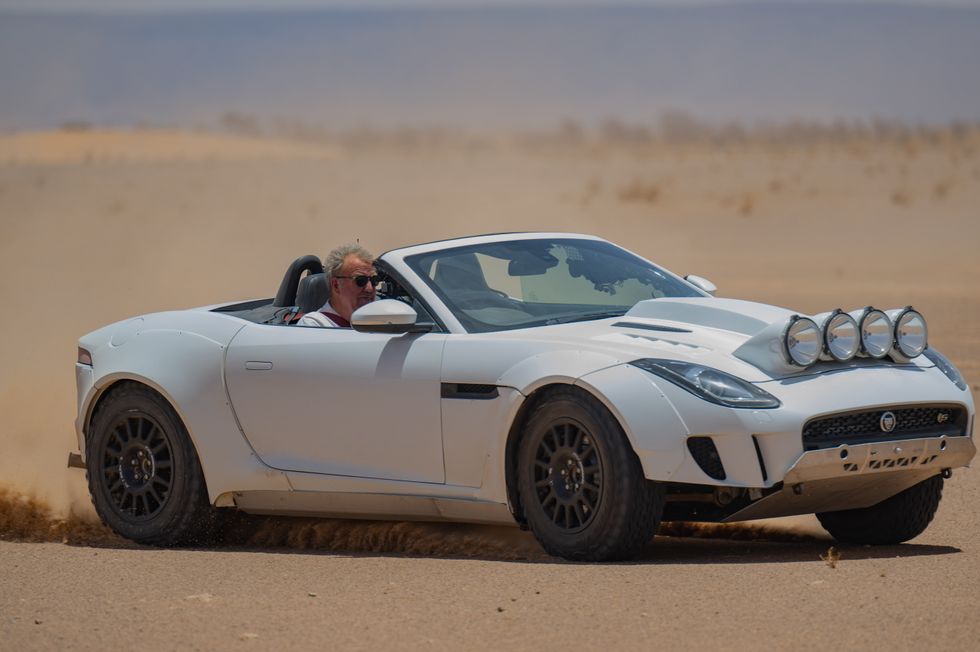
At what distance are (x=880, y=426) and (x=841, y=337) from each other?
1.44 feet

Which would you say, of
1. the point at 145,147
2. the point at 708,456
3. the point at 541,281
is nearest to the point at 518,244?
the point at 541,281

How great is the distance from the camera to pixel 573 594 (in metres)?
6.96

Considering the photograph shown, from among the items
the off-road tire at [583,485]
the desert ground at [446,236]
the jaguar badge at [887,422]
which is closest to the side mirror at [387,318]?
the off-road tire at [583,485]

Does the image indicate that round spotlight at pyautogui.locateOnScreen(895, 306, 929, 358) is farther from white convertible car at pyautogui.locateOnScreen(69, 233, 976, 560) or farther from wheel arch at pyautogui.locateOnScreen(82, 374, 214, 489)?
wheel arch at pyautogui.locateOnScreen(82, 374, 214, 489)

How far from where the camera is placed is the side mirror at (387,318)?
820 centimetres

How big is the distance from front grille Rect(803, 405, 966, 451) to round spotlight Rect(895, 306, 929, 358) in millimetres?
302

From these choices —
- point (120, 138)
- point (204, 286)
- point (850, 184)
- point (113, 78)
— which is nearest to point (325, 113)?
point (113, 78)

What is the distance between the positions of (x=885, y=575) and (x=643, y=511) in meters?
1.00

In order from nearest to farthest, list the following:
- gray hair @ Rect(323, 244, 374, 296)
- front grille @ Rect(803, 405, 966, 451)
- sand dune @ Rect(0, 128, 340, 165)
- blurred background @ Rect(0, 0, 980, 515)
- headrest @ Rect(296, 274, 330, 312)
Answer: front grille @ Rect(803, 405, 966, 451), gray hair @ Rect(323, 244, 374, 296), headrest @ Rect(296, 274, 330, 312), blurred background @ Rect(0, 0, 980, 515), sand dune @ Rect(0, 128, 340, 165)

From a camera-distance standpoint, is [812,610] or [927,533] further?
[927,533]

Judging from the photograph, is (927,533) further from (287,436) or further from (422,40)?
(422,40)

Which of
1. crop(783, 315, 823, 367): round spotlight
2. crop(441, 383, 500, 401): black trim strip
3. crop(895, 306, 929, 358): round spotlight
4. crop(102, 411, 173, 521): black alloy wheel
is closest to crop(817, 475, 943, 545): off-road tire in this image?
crop(895, 306, 929, 358): round spotlight

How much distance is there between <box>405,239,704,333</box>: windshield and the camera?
8.52m

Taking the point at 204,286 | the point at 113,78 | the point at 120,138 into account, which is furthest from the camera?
the point at 113,78
